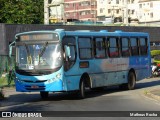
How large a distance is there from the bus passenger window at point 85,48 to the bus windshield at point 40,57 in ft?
5.36

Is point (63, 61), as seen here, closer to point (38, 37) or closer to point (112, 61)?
point (38, 37)

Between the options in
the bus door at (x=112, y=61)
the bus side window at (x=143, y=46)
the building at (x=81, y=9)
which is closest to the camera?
the bus door at (x=112, y=61)

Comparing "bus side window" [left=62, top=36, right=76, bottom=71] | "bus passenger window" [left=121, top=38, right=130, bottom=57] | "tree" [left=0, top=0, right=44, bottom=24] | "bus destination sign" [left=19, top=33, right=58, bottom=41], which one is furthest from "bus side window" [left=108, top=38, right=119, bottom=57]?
"tree" [left=0, top=0, right=44, bottom=24]

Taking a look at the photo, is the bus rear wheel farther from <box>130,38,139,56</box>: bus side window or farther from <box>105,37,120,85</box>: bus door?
<box>105,37,120,85</box>: bus door

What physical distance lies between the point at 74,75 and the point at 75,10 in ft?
394

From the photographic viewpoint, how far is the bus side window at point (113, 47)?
24.1 metres

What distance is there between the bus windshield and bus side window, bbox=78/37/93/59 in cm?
163

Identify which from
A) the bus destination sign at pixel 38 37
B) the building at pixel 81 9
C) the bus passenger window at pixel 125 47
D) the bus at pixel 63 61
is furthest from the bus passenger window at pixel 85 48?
the building at pixel 81 9

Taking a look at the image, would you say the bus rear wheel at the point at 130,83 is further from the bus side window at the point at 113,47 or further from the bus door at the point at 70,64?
the bus door at the point at 70,64

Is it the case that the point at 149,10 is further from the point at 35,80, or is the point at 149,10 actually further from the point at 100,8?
the point at 35,80

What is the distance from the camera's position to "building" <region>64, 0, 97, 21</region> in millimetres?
136500

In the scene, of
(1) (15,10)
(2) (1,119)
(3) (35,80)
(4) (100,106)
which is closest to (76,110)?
(4) (100,106)

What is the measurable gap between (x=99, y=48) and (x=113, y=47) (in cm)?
154

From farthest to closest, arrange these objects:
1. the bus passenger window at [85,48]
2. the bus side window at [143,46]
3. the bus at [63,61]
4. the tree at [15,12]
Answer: the tree at [15,12] < the bus side window at [143,46] < the bus passenger window at [85,48] < the bus at [63,61]
